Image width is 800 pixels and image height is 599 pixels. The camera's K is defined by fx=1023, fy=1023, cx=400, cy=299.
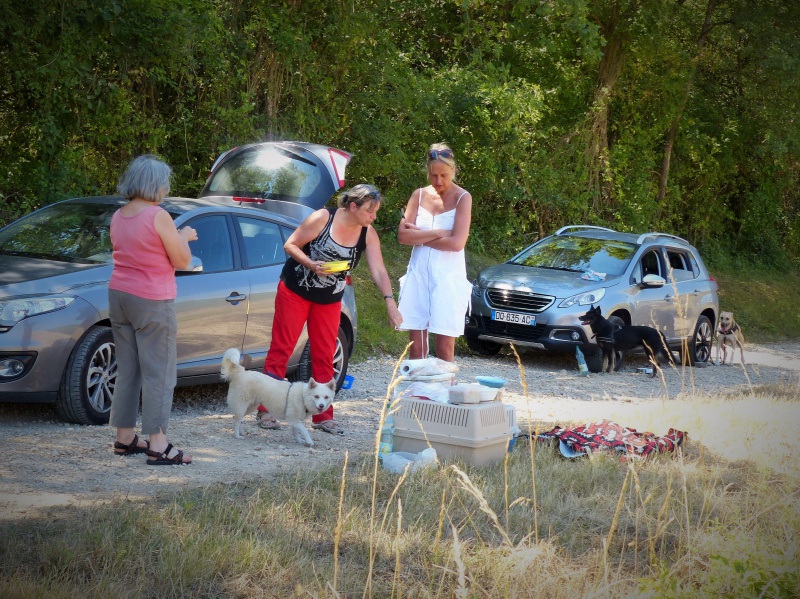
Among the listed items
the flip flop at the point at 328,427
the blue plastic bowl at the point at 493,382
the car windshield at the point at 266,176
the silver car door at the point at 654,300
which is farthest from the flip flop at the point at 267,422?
the silver car door at the point at 654,300

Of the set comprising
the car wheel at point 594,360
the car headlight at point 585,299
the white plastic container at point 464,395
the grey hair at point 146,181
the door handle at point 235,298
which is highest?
the grey hair at point 146,181

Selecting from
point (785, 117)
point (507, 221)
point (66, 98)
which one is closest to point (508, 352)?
point (507, 221)

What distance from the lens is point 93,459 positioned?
21.7 ft

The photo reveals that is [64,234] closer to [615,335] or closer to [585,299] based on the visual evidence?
[585,299]

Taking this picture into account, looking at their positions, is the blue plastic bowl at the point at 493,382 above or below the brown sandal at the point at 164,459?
above

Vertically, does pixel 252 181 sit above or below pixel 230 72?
below

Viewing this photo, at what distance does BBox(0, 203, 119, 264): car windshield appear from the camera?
820 centimetres

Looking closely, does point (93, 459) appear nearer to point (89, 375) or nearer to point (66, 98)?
point (89, 375)

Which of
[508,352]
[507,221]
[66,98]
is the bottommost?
[508,352]

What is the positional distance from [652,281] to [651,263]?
3.20ft

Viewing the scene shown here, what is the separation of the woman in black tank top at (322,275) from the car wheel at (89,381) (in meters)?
1.23

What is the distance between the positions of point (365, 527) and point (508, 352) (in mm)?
10368

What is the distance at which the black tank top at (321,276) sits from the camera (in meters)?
7.65

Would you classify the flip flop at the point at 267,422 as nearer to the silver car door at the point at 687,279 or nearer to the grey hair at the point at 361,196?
the grey hair at the point at 361,196
